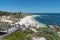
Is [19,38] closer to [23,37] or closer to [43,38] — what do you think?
[23,37]

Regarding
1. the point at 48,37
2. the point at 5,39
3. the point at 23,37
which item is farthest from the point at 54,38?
the point at 5,39

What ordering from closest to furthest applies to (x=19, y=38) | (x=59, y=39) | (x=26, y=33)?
1. (x=19, y=38)
2. (x=26, y=33)
3. (x=59, y=39)

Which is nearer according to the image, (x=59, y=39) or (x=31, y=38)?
(x=31, y=38)

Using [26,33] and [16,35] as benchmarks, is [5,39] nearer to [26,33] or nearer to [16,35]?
[16,35]

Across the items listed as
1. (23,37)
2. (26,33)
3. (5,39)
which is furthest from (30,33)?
(5,39)

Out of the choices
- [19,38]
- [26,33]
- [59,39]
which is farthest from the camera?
[59,39]

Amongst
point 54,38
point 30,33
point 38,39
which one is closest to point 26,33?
point 30,33

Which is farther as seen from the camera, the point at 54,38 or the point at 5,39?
the point at 54,38

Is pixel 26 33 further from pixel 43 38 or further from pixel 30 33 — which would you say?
pixel 43 38
